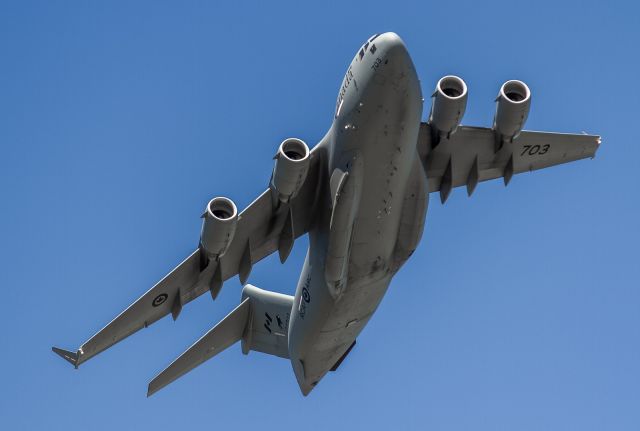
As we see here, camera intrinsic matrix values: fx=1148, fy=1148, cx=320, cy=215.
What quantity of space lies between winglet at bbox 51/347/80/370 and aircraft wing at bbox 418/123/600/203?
Answer: 23.1 feet

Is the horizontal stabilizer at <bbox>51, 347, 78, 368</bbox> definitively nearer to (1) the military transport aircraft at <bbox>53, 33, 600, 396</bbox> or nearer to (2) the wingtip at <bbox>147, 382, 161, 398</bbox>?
(1) the military transport aircraft at <bbox>53, 33, 600, 396</bbox>

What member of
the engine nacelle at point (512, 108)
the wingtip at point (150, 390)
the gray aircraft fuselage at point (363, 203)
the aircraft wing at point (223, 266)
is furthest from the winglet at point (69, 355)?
the engine nacelle at point (512, 108)

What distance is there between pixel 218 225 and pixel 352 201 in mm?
2352

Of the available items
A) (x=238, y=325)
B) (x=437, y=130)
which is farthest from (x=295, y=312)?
(x=437, y=130)

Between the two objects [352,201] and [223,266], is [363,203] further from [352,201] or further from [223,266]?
[223,266]

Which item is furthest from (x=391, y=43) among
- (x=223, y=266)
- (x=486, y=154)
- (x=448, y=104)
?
(x=223, y=266)

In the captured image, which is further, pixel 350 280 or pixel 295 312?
pixel 295 312

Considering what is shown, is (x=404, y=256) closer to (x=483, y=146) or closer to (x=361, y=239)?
(x=361, y=239)

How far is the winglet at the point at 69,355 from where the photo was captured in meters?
19.9

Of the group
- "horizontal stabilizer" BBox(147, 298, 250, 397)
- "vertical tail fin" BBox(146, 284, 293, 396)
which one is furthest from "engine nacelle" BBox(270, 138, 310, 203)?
"horizontal stabilizer" BBox(147, 298, 250, 397)

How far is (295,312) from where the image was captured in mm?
21141

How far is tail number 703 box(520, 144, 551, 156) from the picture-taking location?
21562mm

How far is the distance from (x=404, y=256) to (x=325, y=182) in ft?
6.05

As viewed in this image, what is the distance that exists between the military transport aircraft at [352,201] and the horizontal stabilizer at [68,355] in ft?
0.09
